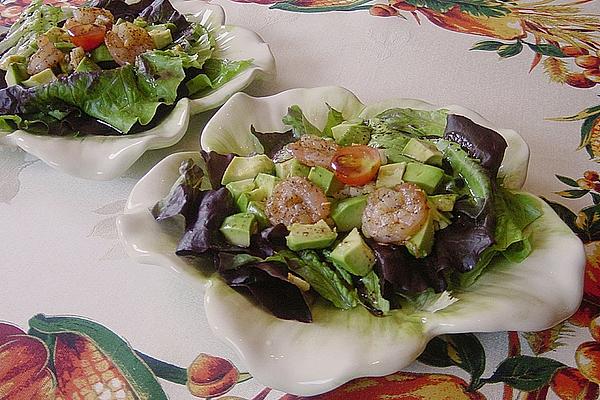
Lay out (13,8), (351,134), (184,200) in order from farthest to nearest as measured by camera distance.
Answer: (13,8) < (351,134) < (184,200)

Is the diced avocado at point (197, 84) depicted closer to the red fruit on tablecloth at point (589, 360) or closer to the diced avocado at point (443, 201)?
the diced avocado at point (443, 201)

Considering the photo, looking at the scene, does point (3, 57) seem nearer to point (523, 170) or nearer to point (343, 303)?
point (343, 303)

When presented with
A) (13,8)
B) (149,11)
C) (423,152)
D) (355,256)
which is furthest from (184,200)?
(13,8)

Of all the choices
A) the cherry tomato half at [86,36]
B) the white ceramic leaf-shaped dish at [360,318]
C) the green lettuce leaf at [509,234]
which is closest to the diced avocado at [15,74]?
the cherry tomato half at [86,36]

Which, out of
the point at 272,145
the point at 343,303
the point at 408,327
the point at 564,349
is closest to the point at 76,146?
the point at 272,145

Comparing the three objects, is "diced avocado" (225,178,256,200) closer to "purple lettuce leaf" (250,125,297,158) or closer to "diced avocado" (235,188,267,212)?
"diced avocado" (235,188,267,212)

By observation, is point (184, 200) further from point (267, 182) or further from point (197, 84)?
point (197, 84)
